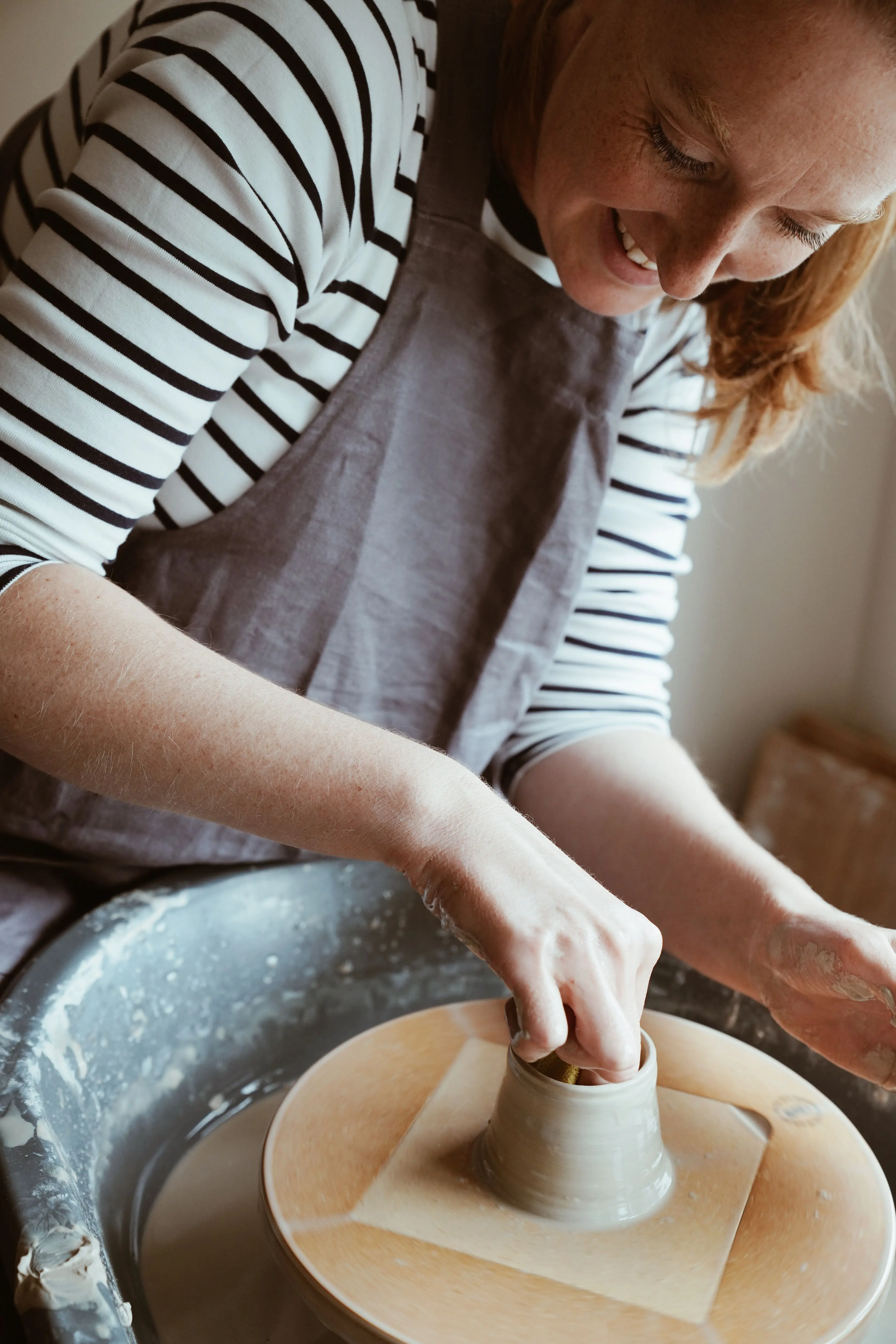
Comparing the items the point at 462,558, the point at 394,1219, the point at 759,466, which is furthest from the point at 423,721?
the point at 759,466

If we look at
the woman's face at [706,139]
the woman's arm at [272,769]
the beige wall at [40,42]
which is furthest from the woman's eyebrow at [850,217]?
the beige wall at [40,42]

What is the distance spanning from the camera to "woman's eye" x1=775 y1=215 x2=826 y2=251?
76cm

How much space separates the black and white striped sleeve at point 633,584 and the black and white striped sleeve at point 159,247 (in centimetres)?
45

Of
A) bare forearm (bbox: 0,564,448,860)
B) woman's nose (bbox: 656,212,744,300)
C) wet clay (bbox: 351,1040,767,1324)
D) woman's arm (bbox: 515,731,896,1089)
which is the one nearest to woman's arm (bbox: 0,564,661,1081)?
bare forearm (bbox: 0,564,448,860)

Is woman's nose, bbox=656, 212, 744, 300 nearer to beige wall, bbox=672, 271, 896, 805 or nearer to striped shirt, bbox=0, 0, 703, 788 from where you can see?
striped shirt, bbox=0, 0, 703, 788

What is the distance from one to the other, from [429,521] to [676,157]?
1.23ft

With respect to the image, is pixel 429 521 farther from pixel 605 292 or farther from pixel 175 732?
pixel 175 732

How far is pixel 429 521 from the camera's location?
1.00 meters

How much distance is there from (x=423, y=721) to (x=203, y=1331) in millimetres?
531

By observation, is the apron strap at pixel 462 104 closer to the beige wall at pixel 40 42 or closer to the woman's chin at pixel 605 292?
the woman's chin at pixel 605 292

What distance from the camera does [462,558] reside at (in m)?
1.03

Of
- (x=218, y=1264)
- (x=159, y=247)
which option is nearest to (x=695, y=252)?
(x=159, y=247)

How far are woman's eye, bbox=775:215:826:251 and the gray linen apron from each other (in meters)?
0.22

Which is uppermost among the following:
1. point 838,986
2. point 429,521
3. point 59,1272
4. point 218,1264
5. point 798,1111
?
point 429,521
